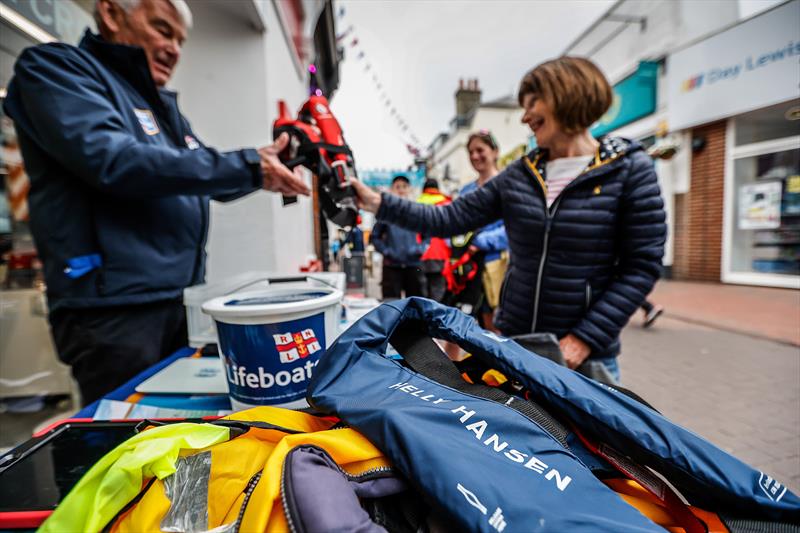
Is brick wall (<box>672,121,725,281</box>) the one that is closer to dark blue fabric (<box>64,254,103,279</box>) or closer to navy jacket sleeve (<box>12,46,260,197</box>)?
navy jacket sleeve (<box>12,46,260,197</box>)

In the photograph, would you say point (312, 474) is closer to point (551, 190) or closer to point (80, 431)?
point (80, 431)

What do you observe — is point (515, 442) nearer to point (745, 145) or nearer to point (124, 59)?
point (745, 145)

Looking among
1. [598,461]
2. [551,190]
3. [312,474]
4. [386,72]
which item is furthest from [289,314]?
[386,72]

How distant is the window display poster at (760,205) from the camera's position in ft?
2.41

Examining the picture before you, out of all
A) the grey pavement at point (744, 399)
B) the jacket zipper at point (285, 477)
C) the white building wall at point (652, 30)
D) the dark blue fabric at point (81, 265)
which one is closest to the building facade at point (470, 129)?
the white building wall at point (652, 30)

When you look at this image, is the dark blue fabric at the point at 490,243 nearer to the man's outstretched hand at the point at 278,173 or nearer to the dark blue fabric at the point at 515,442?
the man's outstretched hand at the point at 278,173

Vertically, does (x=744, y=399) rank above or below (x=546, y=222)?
below

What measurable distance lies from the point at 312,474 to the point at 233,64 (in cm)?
234

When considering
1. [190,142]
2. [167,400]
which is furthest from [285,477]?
[190,142]

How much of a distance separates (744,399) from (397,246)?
2297mm

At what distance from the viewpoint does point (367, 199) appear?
1.27 meters

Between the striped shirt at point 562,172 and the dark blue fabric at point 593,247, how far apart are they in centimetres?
3

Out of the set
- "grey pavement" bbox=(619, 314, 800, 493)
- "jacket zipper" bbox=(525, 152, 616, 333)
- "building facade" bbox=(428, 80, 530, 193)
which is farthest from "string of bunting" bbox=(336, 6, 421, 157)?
"grey pavement" bbox=(619, 314, 800, 493)

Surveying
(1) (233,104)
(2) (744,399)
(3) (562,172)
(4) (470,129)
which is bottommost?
(2) (744,399)
